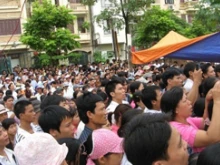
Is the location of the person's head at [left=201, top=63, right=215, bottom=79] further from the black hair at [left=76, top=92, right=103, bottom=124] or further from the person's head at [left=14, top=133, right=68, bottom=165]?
the person's head at [left=14, top=133, right=68, bottom=165]

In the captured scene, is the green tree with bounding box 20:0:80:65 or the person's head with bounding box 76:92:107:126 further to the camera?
the green tree with bounding box 20:0:80:65

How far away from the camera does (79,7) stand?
90.3 feet

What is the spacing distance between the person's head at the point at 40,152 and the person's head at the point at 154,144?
0.51m

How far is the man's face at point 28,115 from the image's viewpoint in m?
4.21

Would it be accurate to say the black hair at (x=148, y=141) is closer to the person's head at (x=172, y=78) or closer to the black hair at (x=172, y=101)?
the black hair at (x=172, y=101)

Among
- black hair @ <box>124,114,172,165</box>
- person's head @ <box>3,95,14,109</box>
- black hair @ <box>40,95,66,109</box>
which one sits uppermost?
black hair @ <box>124,114,172,165</box>

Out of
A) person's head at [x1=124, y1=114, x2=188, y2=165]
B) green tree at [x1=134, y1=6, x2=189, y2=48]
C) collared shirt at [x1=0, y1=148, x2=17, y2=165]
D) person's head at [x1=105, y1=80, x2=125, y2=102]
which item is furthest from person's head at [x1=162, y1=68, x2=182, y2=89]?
green tree at [x1=134, y1=6, x2=189, y2=48]

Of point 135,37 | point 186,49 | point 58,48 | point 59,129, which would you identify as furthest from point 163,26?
point 59,129

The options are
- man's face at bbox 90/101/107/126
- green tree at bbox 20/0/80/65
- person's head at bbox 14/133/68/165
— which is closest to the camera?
person's head at bbox 14/133/68/165

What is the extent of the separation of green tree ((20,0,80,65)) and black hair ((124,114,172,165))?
18291 mm

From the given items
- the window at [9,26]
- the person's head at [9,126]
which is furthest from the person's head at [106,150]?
the window at [9,26]

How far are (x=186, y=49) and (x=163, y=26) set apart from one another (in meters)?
16.2

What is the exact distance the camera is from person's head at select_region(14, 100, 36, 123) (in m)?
4.21

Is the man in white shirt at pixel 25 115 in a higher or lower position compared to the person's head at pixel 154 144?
lower
